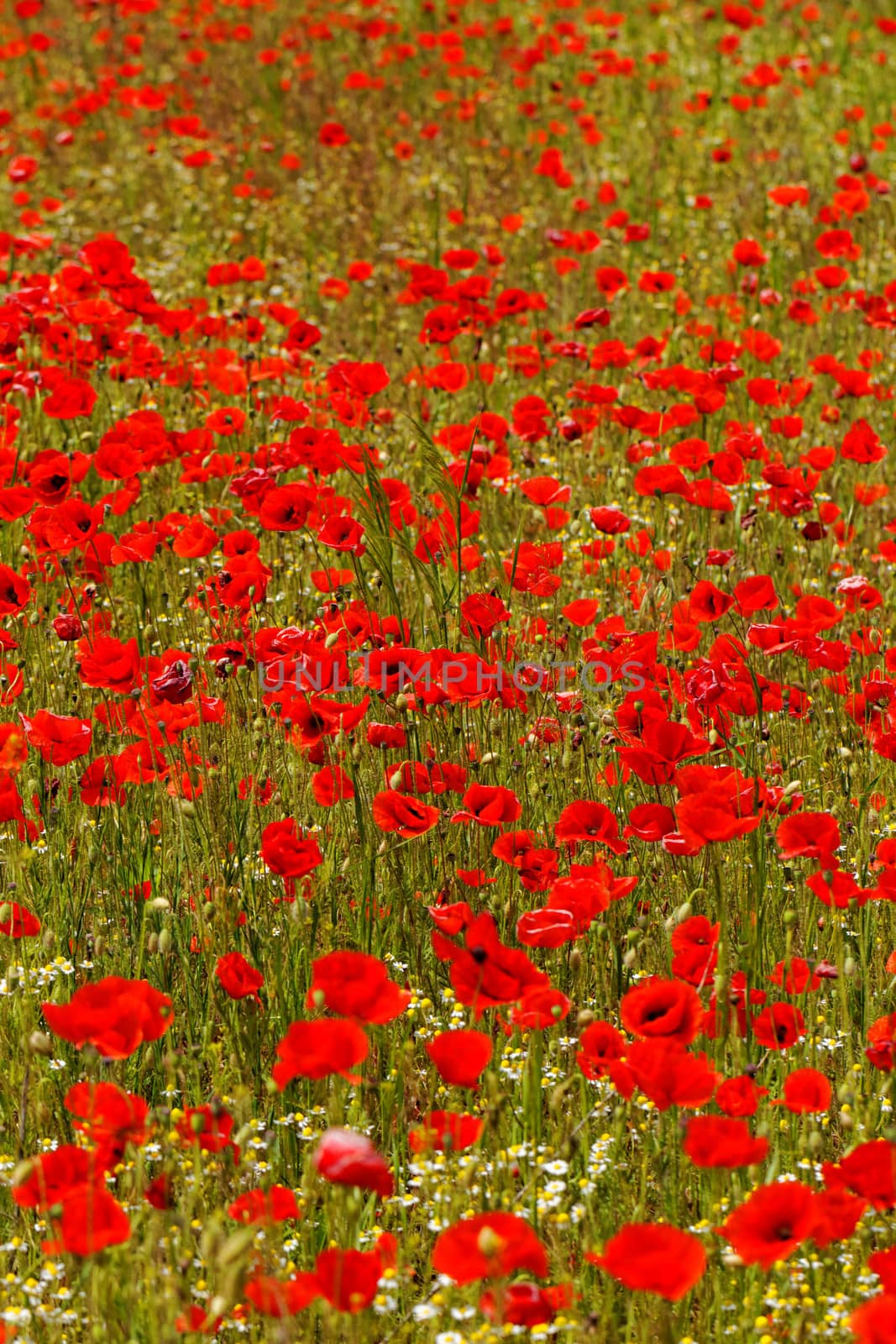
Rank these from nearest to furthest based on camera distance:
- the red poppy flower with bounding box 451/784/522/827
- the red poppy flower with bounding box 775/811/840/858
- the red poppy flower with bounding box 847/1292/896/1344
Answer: the red poppy flower with bounding box 847/1292/896/1344, the red poppy flower with bounding box 775/811/840/858, the red poppy flower with bounding box 451/784/522/827

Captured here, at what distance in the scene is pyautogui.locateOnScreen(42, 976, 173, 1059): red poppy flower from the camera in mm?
2066

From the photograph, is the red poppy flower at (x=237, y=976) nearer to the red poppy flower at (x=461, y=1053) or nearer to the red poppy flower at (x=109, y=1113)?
the red poppy flower at (x=109, y=1113)

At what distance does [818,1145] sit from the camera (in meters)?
2.26

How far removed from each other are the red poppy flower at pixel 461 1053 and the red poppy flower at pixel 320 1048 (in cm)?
14

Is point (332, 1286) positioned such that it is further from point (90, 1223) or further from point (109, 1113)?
point (109, 1113)

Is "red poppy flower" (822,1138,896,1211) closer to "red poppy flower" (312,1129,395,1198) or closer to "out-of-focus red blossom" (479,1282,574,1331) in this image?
"out-of-focus red blossom" (479,1282,574,1331)

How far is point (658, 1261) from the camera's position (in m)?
1.76

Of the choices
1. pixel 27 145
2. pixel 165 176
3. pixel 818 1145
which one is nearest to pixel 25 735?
pixel 818 1145

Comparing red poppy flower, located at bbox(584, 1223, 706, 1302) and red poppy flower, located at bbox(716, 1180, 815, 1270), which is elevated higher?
red poppy flower, located at bbox(584, 1223, 706, 1302)

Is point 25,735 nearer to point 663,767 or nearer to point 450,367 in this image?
point 663,767

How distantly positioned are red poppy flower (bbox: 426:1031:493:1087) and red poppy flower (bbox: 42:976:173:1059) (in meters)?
0.41

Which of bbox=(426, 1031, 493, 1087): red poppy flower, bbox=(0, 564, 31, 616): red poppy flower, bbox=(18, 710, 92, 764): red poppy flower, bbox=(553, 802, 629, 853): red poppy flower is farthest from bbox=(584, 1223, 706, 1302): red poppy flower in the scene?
bbox=(0, 564, 31, 616): red poppy flower

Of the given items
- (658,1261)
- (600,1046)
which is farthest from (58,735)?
(658,1261)

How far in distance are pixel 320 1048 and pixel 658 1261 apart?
51cm
